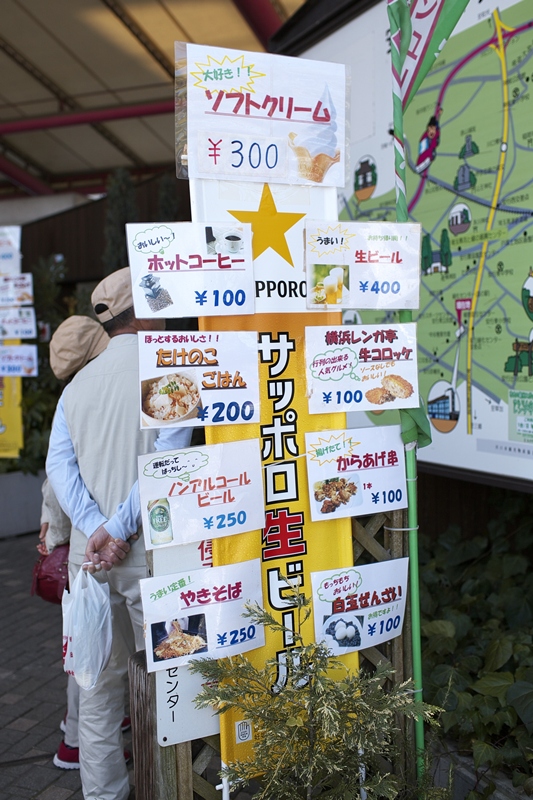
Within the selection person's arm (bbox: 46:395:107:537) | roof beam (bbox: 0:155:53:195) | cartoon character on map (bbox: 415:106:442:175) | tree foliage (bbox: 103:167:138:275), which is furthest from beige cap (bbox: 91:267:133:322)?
roof beam (bbox: 0:155:53:195)

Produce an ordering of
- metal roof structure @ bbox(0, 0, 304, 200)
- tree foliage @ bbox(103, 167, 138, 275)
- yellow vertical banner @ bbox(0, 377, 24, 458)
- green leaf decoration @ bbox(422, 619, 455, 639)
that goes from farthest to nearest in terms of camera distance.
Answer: metal roof structure @ bbox(0, 0, 304, 200) → tree foliage @ bbox(103, 167, 138, 275) → yellow vertical banner @ bbox(0, 377, 24, 458) → green leaf decoration @ bbox(422, 619, 455, 639)

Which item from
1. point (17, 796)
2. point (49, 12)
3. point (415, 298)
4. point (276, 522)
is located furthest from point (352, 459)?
point (49, 12)

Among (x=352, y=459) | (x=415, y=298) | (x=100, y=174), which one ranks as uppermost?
(x=100, y=174)

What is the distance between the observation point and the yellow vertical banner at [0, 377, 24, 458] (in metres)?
7.30

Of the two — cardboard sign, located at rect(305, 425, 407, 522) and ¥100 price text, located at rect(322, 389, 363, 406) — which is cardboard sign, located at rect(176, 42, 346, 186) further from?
cardboard sign, located at rect(305, 425, 407, 522)

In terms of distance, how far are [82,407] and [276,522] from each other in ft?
2.94

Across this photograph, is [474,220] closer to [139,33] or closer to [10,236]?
[10,236]

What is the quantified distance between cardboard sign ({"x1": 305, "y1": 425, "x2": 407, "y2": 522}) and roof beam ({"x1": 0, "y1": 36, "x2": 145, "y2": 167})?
38.5ft

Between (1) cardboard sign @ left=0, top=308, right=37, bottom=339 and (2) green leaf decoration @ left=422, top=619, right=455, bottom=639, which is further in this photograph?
(1) cardboard sign @ left=0, top=308, right=37, bottom=339

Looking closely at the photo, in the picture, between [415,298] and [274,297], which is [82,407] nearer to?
[274,297]

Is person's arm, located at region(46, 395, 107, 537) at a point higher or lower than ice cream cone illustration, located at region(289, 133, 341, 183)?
lower

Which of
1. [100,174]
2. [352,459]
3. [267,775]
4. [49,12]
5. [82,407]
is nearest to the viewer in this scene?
[267,775]

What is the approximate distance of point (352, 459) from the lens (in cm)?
248

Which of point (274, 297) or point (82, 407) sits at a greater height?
point (274, 297)
